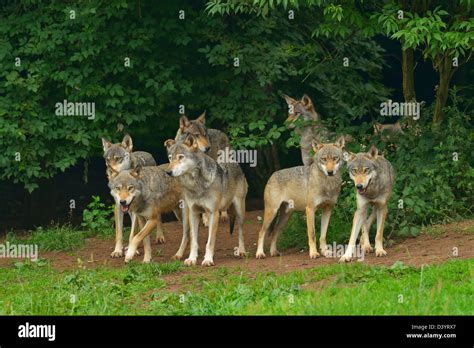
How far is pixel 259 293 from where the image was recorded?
39.8 ft

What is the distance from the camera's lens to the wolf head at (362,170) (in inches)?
577

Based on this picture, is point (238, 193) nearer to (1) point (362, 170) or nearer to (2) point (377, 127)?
(1) point (362, 170)

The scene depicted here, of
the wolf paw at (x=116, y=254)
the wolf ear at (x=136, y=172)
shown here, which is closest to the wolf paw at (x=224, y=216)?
the wolf paw at (x=116, y=254)

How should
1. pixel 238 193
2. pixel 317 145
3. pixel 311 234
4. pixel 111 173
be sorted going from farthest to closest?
1. pixel 238 193
2. pixel 111 173
3. pixel 317 145
4. pixel 311 234

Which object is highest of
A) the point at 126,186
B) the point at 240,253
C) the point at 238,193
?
the point at 126,186

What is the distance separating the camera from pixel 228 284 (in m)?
13.3

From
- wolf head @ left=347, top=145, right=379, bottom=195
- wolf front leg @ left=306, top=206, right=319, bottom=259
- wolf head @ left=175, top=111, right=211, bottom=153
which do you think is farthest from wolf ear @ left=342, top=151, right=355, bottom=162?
wolf head @ left=175, top=111, right=211, bottom=153

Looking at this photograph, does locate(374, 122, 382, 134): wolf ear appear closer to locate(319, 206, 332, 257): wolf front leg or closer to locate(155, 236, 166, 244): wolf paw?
locate(319, 206, 332, 257): wolf front leg

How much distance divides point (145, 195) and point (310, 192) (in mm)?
2489

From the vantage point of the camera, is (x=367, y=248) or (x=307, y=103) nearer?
(x=367, y=248)

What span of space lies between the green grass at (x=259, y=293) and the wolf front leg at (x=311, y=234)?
4.62ft

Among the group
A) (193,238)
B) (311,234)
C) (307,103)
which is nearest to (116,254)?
(193,238)

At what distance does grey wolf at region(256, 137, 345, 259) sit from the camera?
15383mm
